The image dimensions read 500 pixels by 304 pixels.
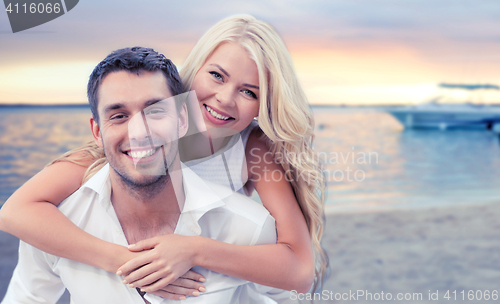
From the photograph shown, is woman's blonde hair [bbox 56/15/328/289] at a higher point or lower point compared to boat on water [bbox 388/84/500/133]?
higher

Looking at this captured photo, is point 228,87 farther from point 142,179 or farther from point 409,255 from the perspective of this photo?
point 409,255

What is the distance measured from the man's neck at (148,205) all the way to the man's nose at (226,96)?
0.46 meters

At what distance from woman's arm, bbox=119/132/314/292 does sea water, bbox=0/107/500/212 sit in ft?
6.37

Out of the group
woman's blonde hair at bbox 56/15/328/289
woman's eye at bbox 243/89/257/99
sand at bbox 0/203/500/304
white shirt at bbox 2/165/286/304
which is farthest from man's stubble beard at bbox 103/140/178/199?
sand at bbox 0/203/500/304

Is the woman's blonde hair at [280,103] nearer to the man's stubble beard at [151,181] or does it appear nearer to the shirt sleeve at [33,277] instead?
the man's stubble beard at [151,181]

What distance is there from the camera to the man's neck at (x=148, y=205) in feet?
6.48

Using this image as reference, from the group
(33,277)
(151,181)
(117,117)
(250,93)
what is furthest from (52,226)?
(250,93)

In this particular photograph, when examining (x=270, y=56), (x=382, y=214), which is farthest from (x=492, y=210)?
(x=270, y=56)

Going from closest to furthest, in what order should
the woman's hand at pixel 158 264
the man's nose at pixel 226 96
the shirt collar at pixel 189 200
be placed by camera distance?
the woman's hand at pixel 158 264
the shirt collar at pixel 189 200
the man's nose at pixel 226 96

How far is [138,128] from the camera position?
1.80m

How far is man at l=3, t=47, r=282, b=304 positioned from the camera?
183 cm

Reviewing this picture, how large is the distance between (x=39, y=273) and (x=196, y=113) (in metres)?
1.16

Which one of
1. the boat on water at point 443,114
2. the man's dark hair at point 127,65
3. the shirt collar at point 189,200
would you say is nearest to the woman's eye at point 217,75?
the man's dark hair at point 127,65

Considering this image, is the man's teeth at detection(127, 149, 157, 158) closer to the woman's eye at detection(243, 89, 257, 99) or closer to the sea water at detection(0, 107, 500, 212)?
the woman's eye at detection(243, 89, 257, 99)
